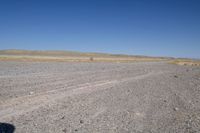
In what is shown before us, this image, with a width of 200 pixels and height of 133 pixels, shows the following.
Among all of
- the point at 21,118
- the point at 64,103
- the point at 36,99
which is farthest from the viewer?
the point at 36,99

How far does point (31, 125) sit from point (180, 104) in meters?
5.86

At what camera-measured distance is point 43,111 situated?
746 cm

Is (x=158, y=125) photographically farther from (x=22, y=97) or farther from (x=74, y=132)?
(x=22, y=97)

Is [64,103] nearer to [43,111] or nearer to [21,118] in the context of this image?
[43,111]

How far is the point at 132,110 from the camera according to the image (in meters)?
7.88

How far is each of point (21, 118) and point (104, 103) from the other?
3.38 m

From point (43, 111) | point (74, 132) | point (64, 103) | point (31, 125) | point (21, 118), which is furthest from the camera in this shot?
point (64, 103)

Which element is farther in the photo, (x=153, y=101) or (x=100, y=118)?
(x=153, y=101)

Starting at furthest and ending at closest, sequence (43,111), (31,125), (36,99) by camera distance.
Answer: (36,99)
(43,111)
(31,125)

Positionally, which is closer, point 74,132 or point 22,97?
point 74,132

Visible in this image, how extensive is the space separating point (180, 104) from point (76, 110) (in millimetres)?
4199

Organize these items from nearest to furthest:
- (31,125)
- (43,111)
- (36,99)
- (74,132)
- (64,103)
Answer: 1. (74,132)
2. (31,125)
3. (43,111)
4. (64,103)
5. (36,99)

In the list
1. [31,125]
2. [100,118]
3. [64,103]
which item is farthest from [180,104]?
[31,125]

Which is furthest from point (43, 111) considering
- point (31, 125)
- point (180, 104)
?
point (180, 104)
